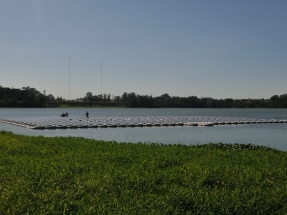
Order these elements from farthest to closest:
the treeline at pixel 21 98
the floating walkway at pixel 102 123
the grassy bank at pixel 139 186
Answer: the treeline at pixel 21 98 → the floating walkway at pixel 102 123 → the grassy bank at pixel 139 186

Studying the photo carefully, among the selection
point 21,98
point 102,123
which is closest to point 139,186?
point 102,123

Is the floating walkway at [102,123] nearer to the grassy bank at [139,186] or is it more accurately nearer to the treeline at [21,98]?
the grassy bank at [139,186]

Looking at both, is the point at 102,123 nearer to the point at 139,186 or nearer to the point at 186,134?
the point at 186,134

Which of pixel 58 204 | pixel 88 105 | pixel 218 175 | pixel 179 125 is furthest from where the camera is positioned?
pixel 88 105

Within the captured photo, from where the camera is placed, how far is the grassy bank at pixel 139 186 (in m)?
5.76

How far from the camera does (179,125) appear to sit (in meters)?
47.9

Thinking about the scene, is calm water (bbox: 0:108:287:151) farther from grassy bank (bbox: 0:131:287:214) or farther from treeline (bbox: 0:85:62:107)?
treeline (bbox: 0:85:62:107)

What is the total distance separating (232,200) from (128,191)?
185 centimetres

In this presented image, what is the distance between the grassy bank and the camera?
5758 millimetres

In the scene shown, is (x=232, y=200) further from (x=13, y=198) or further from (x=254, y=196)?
(x=13, y=198)

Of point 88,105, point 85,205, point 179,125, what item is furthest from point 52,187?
point 88,105

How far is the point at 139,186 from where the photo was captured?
7047 millimetres

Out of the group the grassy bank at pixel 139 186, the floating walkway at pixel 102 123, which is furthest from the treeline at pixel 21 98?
the grassy bank at pixel 139 186

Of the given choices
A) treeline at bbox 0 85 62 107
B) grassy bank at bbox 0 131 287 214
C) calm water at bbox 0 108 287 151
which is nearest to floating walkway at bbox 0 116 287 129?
calm water at bbox 0 108 287 151
